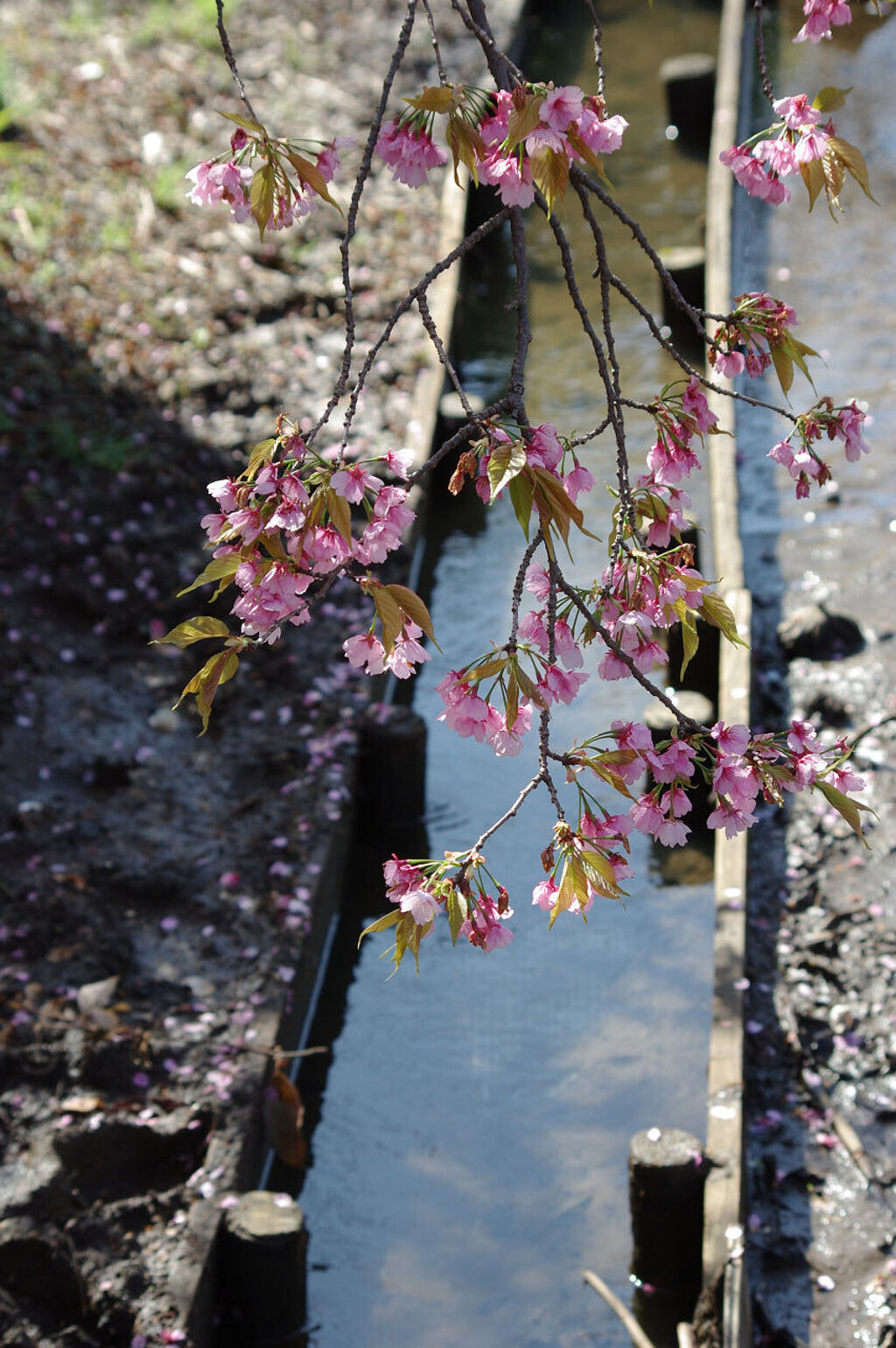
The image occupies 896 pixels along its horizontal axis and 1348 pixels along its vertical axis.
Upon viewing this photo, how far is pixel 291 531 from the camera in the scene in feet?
6.38

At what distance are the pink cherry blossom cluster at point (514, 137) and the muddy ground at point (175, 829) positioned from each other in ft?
9.28

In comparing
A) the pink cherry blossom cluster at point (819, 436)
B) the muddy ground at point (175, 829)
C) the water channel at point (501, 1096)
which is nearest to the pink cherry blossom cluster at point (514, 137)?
the pink cherry blossom cluster at point (819, 436)

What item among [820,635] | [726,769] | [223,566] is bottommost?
[726,769]

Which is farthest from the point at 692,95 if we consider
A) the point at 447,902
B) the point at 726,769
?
the point at 447,902

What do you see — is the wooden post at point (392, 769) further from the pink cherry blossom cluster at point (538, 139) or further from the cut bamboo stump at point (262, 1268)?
the pink cherry blossom cluster at point (538, 139)

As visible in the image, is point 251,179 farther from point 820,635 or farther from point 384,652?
point 820,635

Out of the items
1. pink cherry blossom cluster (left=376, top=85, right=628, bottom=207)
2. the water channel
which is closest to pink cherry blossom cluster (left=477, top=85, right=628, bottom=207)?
pink cherry blossom cluster (left=376, top=85, right=628, bottom=207)

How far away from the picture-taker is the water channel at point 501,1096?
3994 millimetres

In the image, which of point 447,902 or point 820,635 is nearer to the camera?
point 447,902

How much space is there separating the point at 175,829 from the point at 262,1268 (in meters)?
1.93

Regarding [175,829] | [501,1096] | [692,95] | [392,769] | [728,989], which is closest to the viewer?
[728,989]

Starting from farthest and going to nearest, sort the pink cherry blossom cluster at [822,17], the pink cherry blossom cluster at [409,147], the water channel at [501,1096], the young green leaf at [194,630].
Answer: the water channel at [501,1096] < the pink cherry blossom cluster at [822,17] < the pink cherry blossom cluster at [409,147] < the young green leaf at [194,630]

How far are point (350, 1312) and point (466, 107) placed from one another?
3267 mm

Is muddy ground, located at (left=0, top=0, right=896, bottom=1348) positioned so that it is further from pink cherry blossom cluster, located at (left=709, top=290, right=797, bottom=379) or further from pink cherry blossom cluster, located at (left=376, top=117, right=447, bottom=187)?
pink cherry blossom cluster, located at (left=376, top=117, right=447, bottom=187)
